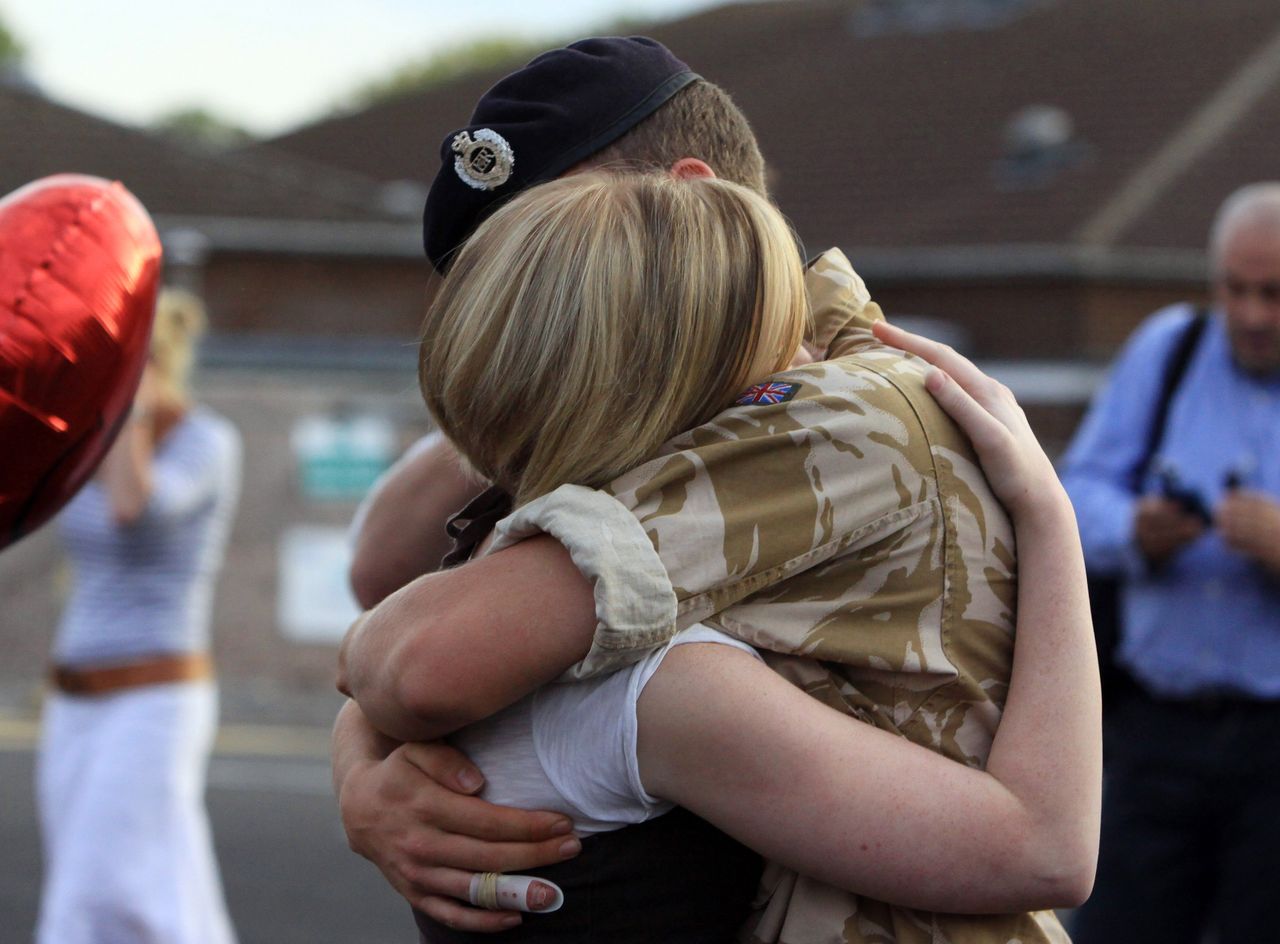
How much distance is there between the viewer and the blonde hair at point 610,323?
1.43 meters

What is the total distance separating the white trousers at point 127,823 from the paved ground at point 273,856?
1.55 meters

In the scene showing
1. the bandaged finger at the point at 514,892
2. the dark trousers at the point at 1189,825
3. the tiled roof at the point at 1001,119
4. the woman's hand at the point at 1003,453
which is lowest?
the tiled roof at the point at 1001,119

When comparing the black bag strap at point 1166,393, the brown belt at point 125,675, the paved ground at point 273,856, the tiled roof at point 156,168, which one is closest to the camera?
the black bag strap at point 1166,393

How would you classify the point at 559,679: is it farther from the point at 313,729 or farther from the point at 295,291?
the point at 295,291

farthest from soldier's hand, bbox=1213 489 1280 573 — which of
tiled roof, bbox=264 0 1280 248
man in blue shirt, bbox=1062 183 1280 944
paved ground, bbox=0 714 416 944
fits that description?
tiled roof, bbox=264 0 1280 248

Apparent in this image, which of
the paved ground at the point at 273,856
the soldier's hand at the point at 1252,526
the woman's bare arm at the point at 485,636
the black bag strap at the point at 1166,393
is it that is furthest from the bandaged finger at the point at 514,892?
the paved ground at the point at 273,856

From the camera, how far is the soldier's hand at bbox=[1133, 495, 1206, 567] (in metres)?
3.72

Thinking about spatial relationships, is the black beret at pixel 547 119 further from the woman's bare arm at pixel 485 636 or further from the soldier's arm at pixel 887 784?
the soldier's arm at pixel 887 784

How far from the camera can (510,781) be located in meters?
1.51

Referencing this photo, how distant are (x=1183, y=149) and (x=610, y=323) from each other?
18.6 m

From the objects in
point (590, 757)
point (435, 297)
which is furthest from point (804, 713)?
point (435, 297)

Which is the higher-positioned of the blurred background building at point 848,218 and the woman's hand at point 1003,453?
the woman's hand at point 1003,453

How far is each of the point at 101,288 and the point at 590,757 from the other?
A: 1074 millimetres

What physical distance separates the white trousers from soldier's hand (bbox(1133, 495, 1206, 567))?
281cm
